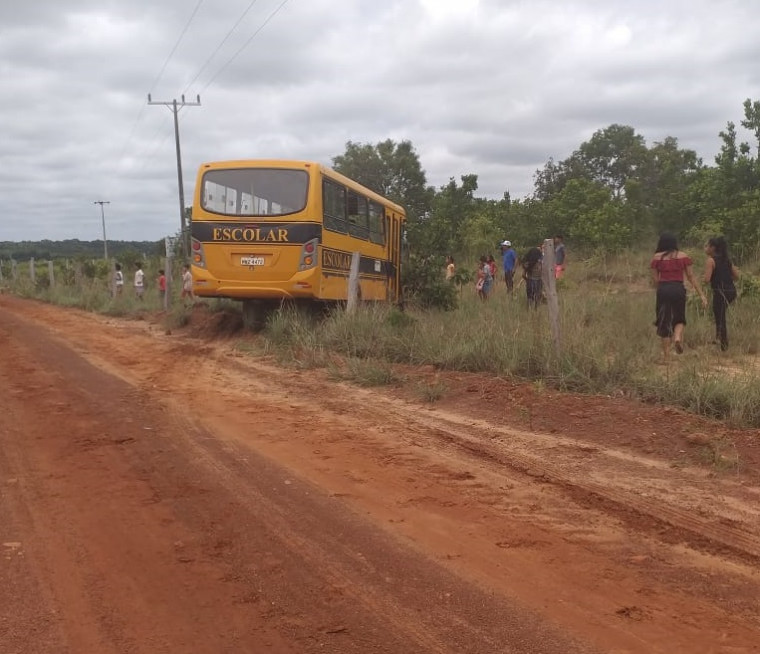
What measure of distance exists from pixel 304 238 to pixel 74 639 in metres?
9.07

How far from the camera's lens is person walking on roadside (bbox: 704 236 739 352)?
915cm

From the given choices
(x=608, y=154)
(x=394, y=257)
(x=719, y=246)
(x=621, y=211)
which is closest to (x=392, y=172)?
(x=608, y=154)

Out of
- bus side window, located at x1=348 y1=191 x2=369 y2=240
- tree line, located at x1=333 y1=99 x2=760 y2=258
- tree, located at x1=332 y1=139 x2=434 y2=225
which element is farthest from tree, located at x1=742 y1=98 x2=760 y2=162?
tree, located at x1=332 y1=139 x2=434 y2=225

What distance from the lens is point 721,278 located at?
920cm

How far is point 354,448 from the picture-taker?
562cm

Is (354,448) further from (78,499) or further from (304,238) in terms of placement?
(304,238)

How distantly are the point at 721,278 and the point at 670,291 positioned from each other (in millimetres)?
1151

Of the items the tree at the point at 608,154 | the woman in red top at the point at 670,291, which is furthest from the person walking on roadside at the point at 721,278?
the tree at the point at 608,154

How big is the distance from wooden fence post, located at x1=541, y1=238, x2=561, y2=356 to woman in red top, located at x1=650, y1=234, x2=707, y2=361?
1.70 metres

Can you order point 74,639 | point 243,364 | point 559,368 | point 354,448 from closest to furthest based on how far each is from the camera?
point 74,639 < point 354,448 < point 559,368 < point 243,364

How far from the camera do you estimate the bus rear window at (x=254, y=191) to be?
38.2 ft

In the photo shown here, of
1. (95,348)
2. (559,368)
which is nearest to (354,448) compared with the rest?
(559,368)

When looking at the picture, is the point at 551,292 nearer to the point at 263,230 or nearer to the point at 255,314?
the point at 263,230

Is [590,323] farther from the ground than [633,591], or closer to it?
farther from the ground
